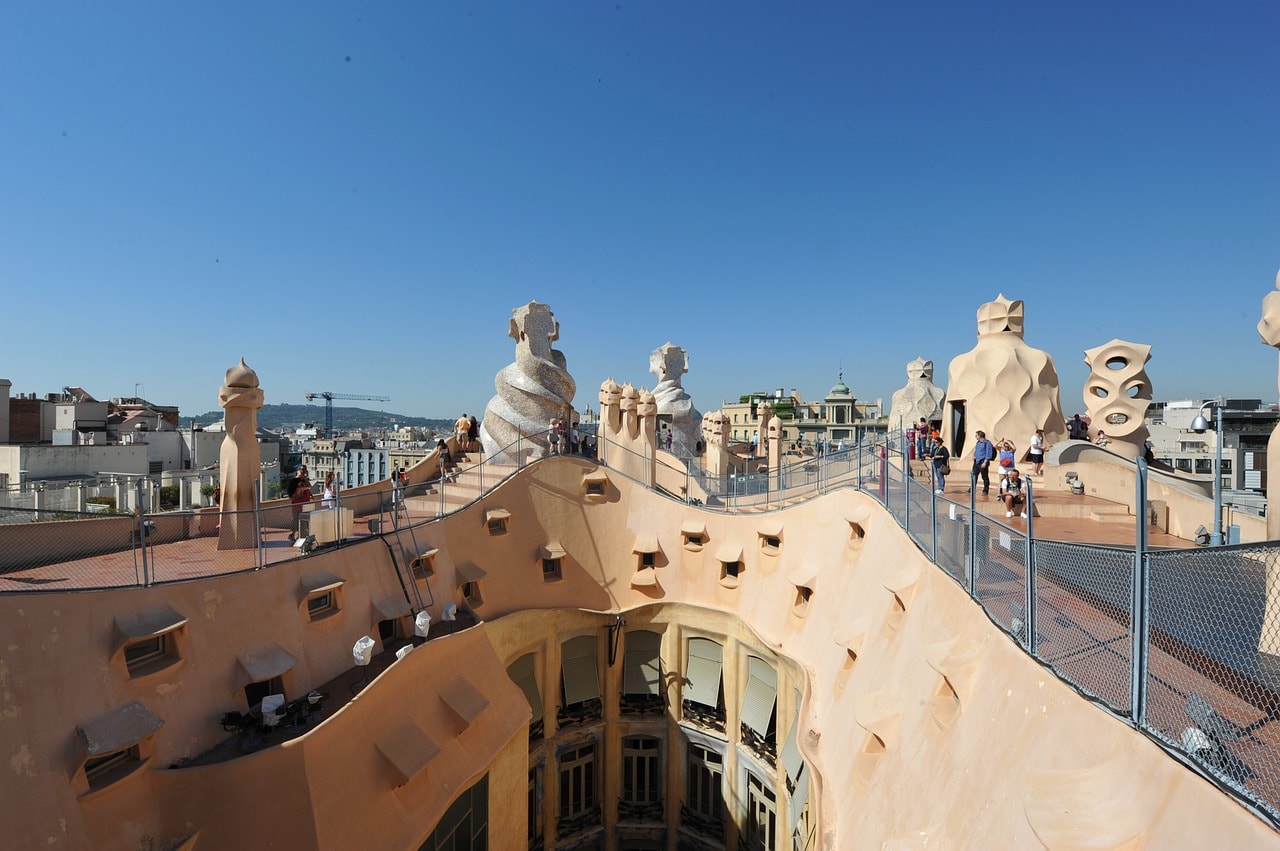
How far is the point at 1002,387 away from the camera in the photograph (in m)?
18.7

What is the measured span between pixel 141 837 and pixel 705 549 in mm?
12745

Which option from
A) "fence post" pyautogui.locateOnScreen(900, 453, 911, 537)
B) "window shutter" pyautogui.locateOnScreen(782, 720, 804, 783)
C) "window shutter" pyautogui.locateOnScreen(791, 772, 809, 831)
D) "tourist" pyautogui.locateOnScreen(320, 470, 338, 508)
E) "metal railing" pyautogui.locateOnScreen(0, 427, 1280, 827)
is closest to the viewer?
"metal railing" pyautogui.locateOnScreen(0, 427, 1280, 827)

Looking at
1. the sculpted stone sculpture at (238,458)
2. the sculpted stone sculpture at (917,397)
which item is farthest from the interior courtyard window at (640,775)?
the sculpted stone sculpture at (917,397)

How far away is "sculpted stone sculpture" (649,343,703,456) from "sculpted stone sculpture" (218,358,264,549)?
1766cm

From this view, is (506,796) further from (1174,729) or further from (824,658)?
(1174,729)

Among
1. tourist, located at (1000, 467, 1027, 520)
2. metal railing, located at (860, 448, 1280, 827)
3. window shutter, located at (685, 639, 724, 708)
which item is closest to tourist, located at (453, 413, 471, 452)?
window shutter, located at (685, 639, 724, 708)

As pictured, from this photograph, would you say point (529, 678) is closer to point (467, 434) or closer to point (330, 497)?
point (330, 497)

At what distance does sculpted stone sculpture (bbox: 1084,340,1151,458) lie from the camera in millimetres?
18578

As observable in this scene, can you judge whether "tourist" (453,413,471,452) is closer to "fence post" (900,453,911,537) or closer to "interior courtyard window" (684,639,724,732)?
"interior courtyard window" (684,639,724,732)

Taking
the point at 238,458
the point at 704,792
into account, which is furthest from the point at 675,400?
the point at 238,458

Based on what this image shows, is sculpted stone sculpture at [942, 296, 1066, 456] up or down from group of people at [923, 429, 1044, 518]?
up

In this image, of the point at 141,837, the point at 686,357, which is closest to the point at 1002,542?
the point at 141,837

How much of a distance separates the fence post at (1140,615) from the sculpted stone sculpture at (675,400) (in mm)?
21862

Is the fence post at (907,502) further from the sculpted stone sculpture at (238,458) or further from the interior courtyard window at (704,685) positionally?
the sculpted stone sculpture at (238,458)
